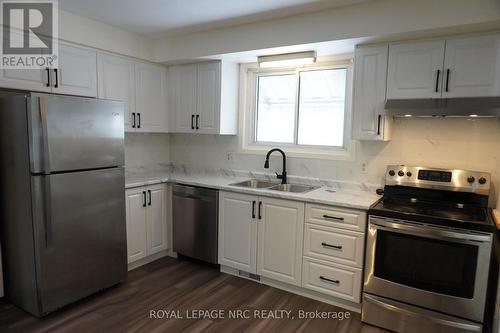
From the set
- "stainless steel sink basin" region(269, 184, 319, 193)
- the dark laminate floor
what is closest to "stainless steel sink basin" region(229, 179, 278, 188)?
"stainless steel sink basin" region(269, 184, 319, 193)

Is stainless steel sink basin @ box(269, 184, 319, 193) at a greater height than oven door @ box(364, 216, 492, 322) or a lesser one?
greater

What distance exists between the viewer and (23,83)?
264 cm

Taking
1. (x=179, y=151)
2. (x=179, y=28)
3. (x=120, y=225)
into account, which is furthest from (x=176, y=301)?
(x=179, y=28)

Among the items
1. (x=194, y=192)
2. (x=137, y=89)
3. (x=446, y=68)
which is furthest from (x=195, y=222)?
(x=446, y=68)

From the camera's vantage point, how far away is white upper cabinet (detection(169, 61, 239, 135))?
3586mm

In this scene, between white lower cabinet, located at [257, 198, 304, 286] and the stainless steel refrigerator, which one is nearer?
the stainless steel refrigerator

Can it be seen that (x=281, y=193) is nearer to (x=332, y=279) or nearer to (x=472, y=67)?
(x=332, y=279)

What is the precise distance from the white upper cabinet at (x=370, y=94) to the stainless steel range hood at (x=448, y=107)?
125 millimetres

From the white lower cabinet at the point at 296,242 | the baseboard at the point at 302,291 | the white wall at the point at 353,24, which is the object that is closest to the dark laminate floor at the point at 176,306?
the baseboard at the point at 302,291

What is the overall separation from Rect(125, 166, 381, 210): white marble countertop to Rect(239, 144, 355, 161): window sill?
0.25m

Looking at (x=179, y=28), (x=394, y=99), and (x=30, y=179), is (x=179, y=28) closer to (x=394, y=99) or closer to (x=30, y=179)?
(x=30, y=179)

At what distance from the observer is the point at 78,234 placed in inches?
102

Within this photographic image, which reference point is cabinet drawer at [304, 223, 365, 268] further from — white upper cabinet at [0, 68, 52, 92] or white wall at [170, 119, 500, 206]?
white upper cabinet at [0, 68, 52, 92]

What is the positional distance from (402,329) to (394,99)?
1.73 metres
